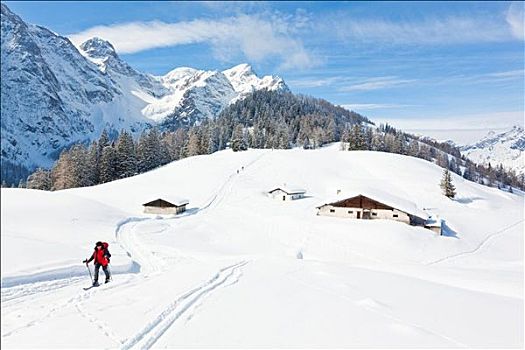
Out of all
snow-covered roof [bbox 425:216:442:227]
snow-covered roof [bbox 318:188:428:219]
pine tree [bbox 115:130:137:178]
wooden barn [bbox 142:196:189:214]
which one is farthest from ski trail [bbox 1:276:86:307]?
pine tree [bbox 115:130:137:178]

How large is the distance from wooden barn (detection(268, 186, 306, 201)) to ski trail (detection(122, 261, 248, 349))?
164ft

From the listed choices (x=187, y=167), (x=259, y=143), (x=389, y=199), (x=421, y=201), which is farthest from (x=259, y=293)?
(x=259, y=143)

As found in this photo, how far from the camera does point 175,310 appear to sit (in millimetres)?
10180

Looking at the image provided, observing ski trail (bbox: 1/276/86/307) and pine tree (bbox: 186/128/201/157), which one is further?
pine tree (bbox: 186/128/201/157)

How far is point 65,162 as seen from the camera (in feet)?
240

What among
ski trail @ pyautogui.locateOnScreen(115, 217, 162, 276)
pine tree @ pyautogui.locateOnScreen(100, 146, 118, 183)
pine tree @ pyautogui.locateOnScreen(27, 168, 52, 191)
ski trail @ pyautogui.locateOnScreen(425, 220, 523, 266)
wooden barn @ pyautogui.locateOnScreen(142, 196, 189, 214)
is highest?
pine tree @ pyautogui.locateOnScreen(100, 146, 118, 183)

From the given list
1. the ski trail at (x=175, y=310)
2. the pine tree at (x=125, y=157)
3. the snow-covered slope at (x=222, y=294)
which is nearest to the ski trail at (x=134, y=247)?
the snow-covered slope at (x=222, y=294)

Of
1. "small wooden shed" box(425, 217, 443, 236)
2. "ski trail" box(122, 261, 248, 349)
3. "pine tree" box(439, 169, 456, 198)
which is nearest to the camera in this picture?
"ski trail" box(122, 261, 248, 349)

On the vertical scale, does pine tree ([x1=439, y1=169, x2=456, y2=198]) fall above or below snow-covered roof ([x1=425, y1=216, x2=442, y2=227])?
above

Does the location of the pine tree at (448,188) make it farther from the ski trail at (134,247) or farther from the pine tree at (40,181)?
the pine tree at (40,181)

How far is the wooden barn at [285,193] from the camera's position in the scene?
6612 cm

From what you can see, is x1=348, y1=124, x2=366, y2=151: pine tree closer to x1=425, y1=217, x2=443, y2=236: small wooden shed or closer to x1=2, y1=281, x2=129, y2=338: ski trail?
x1=425, y1=217, x2=443, y2=236: small wooden shed

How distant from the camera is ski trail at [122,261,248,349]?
7961 mm

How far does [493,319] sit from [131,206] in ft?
164
